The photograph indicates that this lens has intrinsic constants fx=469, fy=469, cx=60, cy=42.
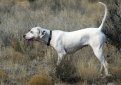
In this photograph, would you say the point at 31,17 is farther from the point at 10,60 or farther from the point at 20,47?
the point at 10,60

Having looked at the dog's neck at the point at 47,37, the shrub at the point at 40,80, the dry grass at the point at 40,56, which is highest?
the dog's neck at the point at 47,37

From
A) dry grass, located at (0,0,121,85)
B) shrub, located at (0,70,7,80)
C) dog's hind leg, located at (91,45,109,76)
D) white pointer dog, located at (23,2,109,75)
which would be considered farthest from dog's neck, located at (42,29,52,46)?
shrub, located at (0,70,7,80)

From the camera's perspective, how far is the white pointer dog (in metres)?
11.5

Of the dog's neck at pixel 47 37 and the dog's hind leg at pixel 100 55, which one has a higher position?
the dog's neck at pixel 47 37

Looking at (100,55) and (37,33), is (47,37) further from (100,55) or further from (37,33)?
(100,55)

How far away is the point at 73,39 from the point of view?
1169cm

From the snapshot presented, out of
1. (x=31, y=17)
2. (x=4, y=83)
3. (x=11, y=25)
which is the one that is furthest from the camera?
(x=31, y=17)

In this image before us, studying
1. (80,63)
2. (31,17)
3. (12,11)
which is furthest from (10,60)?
(12,11)

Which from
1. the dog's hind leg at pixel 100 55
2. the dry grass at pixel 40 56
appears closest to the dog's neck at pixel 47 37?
the dry grass at pixel 40 56

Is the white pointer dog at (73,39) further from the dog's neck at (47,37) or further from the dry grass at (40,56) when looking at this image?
the dry grass at (40,56)

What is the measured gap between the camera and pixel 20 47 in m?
14.0

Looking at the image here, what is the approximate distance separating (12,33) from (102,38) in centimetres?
477

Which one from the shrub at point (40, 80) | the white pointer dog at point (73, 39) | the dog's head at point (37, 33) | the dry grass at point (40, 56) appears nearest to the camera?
the shrub at point (40, 80)

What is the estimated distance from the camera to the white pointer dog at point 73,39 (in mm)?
11523
